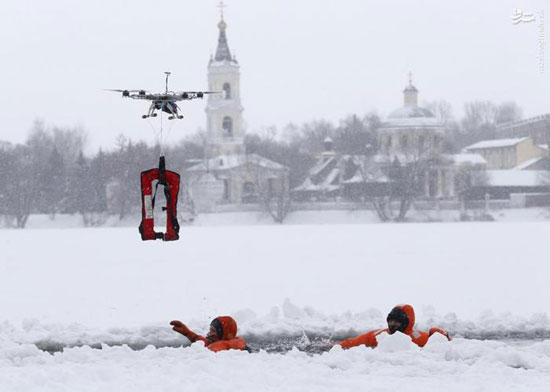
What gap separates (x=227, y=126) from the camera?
10662cm

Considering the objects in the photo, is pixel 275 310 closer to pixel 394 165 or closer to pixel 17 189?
pixel 17 189

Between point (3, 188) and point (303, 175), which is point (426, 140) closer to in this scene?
point (303, 175)

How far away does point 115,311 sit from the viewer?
2088 centimetres

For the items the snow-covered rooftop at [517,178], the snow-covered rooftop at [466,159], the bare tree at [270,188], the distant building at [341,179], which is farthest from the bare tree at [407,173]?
the bare tree at [270,188]

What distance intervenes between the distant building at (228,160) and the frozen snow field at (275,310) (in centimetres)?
4748

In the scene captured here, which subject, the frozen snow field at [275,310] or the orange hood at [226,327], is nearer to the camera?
the frozen snow field at [275,310]

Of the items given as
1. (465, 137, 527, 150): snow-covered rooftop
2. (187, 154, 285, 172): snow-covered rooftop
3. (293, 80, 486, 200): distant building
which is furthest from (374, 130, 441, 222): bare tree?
(465, 137, 527, 150): snow-covered rooftop

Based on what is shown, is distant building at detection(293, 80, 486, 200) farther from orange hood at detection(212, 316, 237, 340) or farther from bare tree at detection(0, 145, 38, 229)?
orange hood at detection(212, 316, 237, 340)

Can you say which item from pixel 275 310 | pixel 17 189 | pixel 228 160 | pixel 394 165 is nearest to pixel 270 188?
pixel 228 160

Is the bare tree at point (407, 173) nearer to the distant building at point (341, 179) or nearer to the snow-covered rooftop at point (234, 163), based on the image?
the distant building at point (341, 179)

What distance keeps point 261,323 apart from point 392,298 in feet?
21.8

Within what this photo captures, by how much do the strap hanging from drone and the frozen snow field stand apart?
1.48 meters

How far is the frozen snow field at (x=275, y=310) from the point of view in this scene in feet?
35.9

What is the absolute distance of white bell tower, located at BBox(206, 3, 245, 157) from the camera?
10112cm
